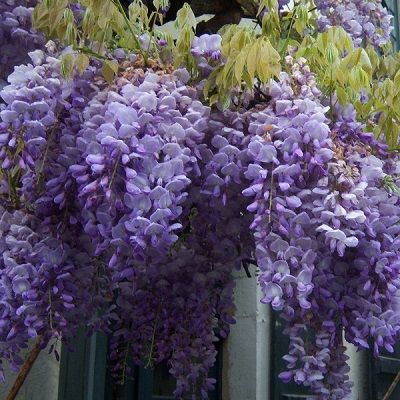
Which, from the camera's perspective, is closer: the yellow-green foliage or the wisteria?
the wisteria

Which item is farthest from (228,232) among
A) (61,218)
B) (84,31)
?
(84,31)

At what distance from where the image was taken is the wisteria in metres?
1.81

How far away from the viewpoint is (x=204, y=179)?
204cm

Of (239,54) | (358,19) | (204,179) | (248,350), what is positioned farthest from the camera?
(248,350)

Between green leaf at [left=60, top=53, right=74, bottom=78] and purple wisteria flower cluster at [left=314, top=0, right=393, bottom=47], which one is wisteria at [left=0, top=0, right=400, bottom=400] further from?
purple wisteria flower cluster at [left=314, top=0, right=393, bottom=47]

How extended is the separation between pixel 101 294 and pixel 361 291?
0.86 m

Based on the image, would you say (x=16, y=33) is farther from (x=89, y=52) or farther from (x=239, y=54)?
(x=239, y=54)

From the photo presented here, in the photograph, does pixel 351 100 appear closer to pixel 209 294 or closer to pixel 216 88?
pixel 216 88

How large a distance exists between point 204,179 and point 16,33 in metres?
0.79

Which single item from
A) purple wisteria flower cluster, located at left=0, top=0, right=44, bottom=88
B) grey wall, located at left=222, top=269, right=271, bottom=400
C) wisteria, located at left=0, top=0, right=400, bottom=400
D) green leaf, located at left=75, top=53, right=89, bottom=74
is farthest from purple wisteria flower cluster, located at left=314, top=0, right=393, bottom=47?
grey wall, located at left=222, top=269, right=271, bottom=400

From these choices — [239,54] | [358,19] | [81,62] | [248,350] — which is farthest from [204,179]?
[248,350]

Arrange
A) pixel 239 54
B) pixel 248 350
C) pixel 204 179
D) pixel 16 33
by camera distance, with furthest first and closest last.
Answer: pixel 248 350 < pixel 16 33 < pixel 204 179 < pixel 239 54

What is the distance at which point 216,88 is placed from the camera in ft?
6.89

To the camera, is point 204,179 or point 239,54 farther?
point 204,179
